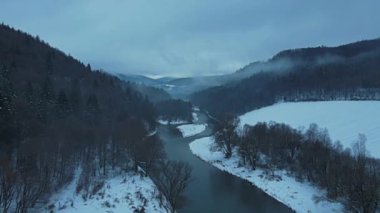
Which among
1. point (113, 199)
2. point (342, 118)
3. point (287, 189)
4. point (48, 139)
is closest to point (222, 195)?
point (287, 189)

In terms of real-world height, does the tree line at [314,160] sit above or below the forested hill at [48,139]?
below

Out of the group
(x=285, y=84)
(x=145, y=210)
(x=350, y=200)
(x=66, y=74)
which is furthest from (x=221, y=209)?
(x=285, y=84)

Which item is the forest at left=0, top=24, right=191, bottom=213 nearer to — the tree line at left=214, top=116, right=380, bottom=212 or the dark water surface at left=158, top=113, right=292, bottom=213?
the dark water surface at left=158, top=113, right=292, bottom=213

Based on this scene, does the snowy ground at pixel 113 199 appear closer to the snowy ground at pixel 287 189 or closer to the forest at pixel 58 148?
the forest at pixel 58 148

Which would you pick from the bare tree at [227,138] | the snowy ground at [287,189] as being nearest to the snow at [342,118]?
the snowy ground at [287,189]

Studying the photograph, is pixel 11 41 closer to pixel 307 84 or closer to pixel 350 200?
pixel 350 200

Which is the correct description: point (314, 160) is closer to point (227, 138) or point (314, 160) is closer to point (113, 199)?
point (227, 138)

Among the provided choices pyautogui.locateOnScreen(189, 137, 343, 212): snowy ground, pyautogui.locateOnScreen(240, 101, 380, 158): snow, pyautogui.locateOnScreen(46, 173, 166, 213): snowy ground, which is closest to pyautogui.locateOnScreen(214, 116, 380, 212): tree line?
pyautogui.locateOnScreen(189, 137, 343, 212): snowy ground
